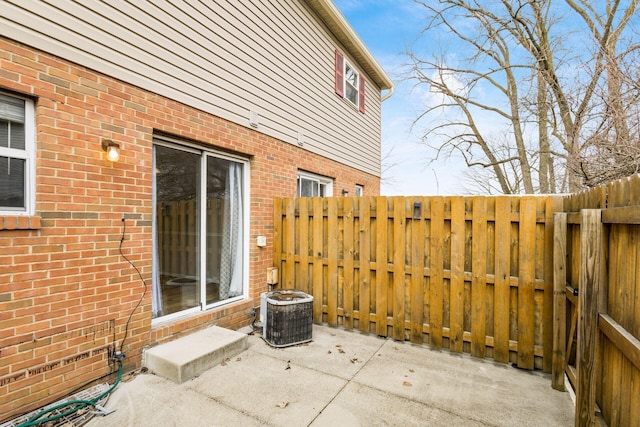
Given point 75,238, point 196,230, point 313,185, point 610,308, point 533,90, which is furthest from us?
point 533,90

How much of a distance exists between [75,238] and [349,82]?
25.0ft

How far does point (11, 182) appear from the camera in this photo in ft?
8.27

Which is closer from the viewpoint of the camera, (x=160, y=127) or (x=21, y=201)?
(x=21, y=201)

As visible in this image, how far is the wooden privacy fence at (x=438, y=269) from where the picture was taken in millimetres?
3531

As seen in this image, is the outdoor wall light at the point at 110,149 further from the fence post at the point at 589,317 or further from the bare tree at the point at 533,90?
the bare tree at the point at 533,90

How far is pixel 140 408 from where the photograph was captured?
2.69 m

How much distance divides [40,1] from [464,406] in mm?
5049

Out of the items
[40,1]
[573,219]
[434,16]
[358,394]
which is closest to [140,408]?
[358,394]

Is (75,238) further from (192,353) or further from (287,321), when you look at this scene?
(287,321)

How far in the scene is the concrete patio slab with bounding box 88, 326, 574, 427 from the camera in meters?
2.59

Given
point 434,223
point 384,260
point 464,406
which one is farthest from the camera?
point 384,260

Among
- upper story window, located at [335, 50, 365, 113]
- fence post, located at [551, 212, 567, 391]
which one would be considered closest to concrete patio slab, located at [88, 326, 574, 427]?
fence post, located at [551, 212, 567, 391]

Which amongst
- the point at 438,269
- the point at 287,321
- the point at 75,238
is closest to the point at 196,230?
the point at 75,238

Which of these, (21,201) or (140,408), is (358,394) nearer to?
(140,408)
